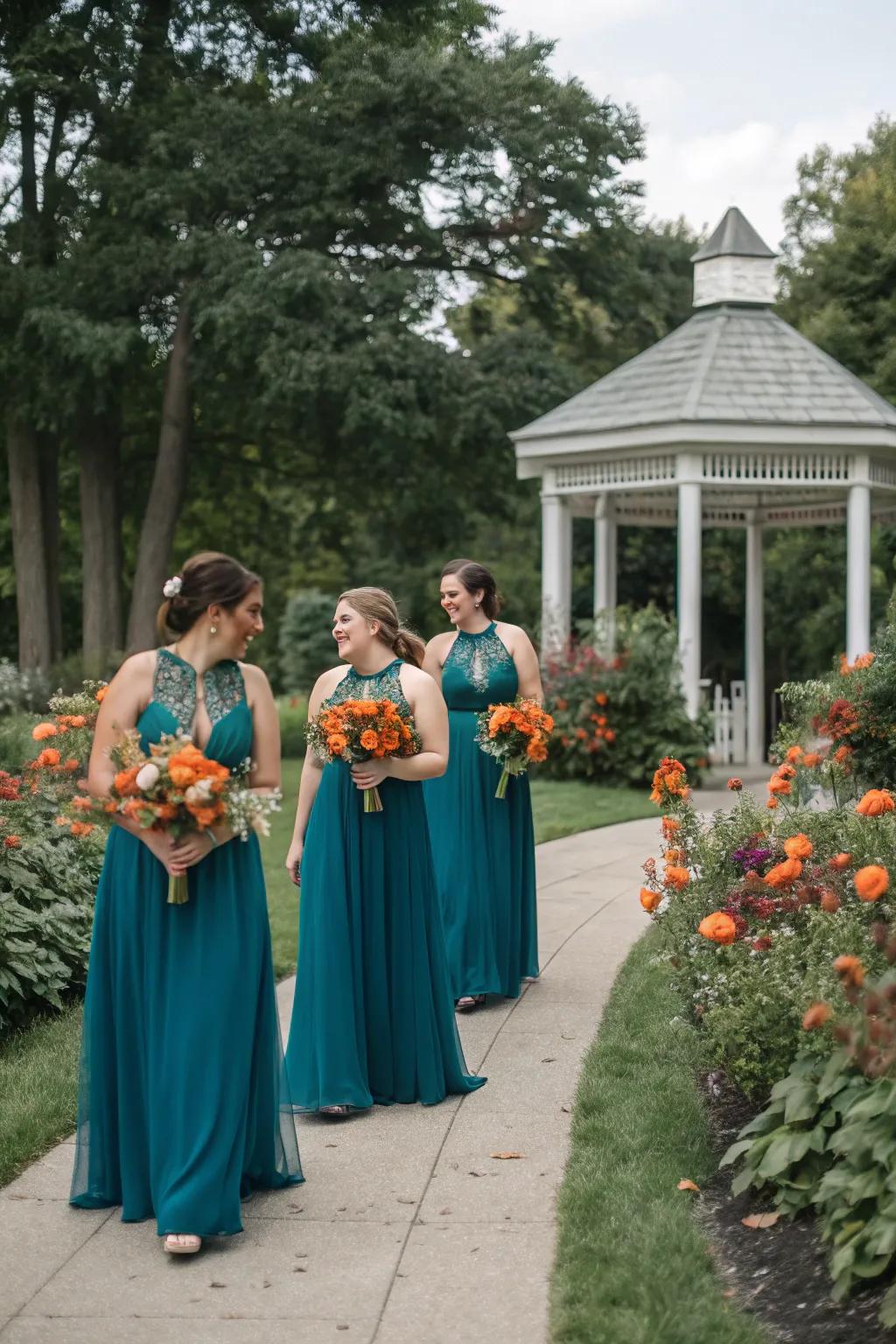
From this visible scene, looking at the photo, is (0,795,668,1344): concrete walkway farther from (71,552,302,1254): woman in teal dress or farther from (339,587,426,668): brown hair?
(339,587,426,668): brown hair

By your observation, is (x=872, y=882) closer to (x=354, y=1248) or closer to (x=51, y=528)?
(x=354, y=1248)

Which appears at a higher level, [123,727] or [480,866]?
[123,727]

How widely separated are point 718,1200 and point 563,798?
9.88m

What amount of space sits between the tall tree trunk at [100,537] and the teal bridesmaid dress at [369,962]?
53.8 feet

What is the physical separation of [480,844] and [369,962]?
1.55 m

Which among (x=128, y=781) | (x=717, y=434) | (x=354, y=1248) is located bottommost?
(x=354, y=1248)

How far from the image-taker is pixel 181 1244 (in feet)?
14.1

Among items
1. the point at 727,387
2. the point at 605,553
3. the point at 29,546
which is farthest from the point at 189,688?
the point at 29,546

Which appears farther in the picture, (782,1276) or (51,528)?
(51,528)

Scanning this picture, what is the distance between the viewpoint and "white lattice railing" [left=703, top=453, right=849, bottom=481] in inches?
637

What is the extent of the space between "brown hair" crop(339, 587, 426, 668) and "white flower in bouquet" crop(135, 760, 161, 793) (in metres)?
1.67

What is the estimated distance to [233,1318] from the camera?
3.92m

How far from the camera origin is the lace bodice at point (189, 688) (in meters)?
4.50

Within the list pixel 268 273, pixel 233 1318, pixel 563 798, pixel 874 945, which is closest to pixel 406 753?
pixel 874 945
